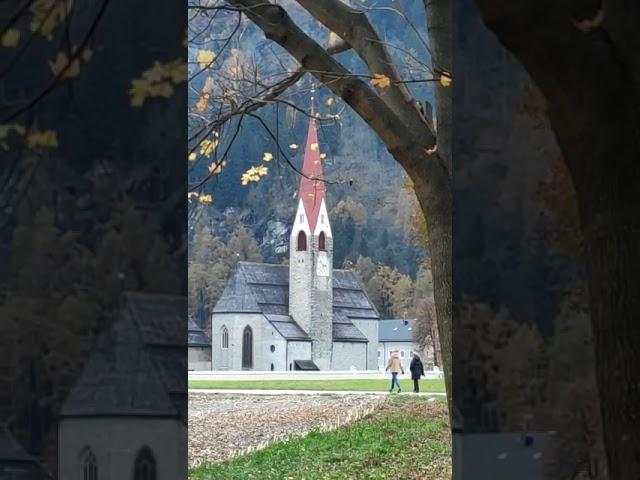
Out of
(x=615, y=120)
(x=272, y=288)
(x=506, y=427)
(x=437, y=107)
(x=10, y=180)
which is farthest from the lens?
(x=272, y=288)

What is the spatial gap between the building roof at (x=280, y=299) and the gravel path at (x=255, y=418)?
33510 millimetres

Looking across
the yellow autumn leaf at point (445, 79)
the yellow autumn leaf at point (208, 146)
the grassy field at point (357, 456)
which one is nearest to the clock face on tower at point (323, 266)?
the grassy field at point (357, 456)

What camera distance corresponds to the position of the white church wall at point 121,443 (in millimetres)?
4395

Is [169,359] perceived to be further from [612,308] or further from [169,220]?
[612,308]

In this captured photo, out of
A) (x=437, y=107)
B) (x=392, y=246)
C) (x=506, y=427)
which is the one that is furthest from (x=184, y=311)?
(x=392, y=246)

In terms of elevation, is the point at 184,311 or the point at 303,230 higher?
the point at 303,230

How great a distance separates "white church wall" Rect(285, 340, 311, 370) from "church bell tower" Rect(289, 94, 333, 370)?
0.38 meters

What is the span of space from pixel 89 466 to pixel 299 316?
62.3 m

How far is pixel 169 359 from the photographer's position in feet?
14.6

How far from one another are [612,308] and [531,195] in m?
1.15

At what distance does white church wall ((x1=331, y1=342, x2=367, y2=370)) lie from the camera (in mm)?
66438

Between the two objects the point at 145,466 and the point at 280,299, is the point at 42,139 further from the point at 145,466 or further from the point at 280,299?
the point at 280,299

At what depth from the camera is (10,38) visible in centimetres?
436

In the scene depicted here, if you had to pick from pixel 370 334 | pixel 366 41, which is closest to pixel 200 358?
pixel 370 334
